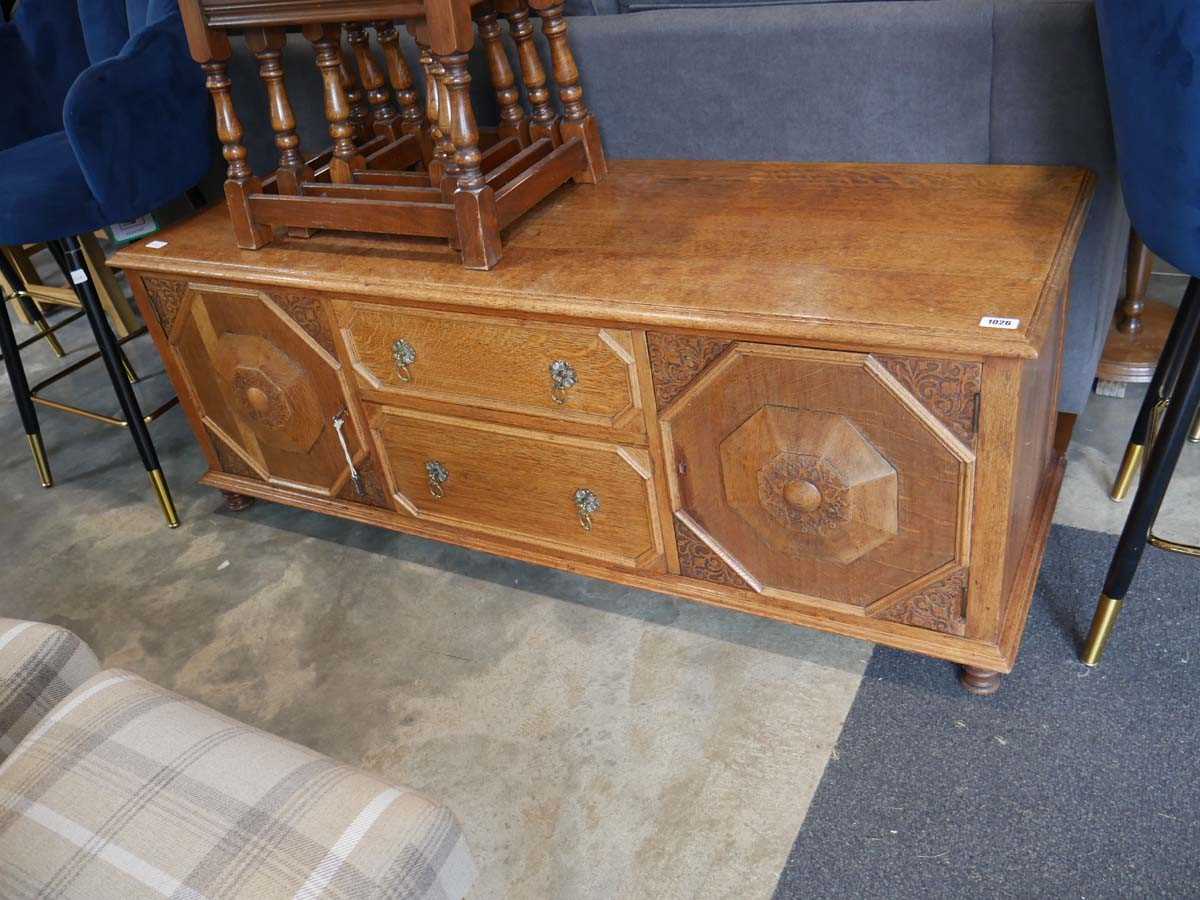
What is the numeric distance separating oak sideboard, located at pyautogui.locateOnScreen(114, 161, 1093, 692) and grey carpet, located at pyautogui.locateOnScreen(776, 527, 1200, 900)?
0.11m

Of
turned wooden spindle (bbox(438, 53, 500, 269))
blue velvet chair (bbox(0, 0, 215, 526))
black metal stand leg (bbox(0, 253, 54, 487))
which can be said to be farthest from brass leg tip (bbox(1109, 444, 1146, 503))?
black metal stand leg (bbox(0, 253, 54, 487))

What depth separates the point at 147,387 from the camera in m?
2.81

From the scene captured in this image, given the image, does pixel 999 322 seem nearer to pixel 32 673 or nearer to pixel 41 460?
pixel 32 673

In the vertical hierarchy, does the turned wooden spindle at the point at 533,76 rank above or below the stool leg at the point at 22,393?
above

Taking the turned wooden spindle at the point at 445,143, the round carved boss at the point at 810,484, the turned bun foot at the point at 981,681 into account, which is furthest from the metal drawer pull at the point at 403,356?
the turned bun foot at the point at 981,681

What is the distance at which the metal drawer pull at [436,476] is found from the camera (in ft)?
6.02

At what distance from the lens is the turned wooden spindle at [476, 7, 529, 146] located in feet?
5.67

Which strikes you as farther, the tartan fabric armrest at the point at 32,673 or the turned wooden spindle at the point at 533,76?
the turned wooden spindle at the point at 533,76

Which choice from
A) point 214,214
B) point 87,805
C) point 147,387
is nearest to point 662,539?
point 87,805

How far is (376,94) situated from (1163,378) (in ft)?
4.86

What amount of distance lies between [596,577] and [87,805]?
913 mm

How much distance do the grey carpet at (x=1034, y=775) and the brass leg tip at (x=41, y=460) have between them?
1936mm

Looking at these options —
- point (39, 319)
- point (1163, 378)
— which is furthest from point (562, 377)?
point (39, 319)

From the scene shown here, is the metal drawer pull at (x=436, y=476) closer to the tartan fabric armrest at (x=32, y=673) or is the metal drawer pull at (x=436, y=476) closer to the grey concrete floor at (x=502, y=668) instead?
the grey concrete floor at (x=502, y=668)
